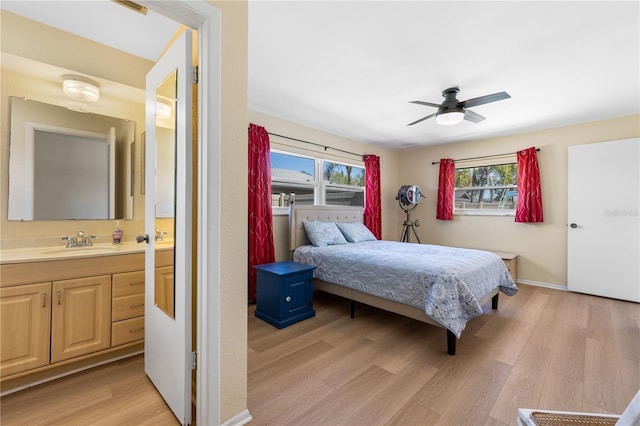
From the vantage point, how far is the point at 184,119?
4.54 ft

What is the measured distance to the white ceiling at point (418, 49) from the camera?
5.71 feet

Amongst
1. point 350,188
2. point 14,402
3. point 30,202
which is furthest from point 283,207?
point 14,402

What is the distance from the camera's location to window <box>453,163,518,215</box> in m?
4.50

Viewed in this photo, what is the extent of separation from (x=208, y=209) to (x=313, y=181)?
10.0 feet

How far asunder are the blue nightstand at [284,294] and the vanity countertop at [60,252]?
119 cm

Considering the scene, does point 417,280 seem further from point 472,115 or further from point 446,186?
point 446,186

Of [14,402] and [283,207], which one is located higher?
[283,207]

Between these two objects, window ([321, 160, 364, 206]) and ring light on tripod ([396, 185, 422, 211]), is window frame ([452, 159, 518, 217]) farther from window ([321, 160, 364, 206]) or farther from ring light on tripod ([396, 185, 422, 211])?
window ([321, 160, 364, 206])

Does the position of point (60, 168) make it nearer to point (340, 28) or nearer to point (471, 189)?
point (340, 28)

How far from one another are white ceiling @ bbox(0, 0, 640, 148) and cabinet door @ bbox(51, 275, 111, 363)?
5.92 ft

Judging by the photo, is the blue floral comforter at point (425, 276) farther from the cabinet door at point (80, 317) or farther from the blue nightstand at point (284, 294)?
the cabinet door at point (80, 317)

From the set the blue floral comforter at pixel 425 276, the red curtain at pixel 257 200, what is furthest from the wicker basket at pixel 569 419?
the red curtain at pixel 257 200

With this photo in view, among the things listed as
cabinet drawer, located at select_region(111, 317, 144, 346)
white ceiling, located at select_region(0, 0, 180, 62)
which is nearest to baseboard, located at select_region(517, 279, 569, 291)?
cabinet drawer, located at select_region(111, 317, 144, 346)

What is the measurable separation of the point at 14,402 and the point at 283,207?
286cm
